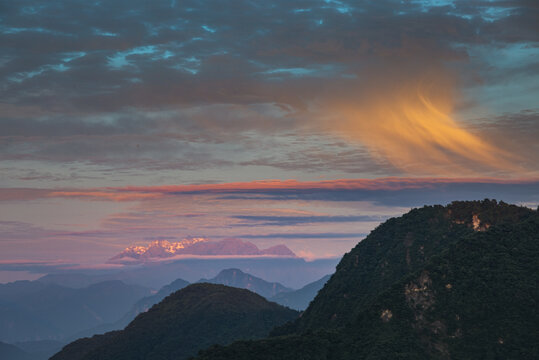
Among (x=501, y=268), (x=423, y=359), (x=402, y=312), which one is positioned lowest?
(x=423, y=359)

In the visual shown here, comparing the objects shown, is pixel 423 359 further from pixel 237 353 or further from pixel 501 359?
pixel 237 353

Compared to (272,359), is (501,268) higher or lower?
higher

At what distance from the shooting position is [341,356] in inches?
6934

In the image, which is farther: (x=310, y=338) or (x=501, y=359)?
(x=310, y=338)

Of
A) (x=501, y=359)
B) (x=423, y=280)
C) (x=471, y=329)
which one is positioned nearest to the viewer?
(x=501, y=359)

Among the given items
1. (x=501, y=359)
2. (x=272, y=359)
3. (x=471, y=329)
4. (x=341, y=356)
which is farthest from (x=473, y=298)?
(x=272, y=359)

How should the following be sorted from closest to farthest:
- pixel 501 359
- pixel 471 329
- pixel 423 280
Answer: pixel 501 359
pixel 471 329
pixel 423 280

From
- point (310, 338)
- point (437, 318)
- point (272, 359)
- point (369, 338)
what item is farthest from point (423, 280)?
point (272, 359)

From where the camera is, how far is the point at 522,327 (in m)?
175

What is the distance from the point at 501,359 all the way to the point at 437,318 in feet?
77.0

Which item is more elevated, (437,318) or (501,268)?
(501,268)

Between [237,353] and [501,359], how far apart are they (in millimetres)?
71031

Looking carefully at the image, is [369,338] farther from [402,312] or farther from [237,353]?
[237,353]

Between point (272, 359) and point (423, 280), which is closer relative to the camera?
point (272, 359)
